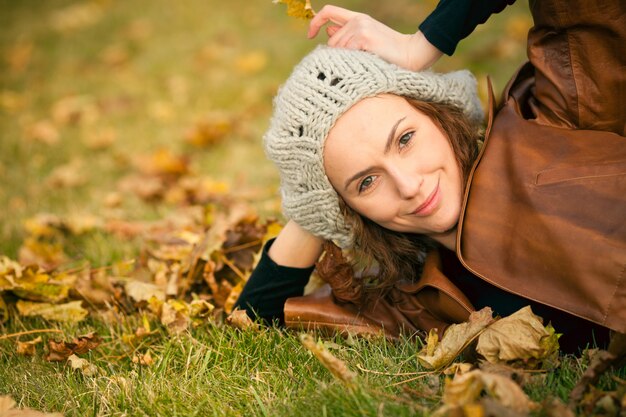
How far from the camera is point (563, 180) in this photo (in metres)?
1.95

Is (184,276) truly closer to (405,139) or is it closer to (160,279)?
(160,279)

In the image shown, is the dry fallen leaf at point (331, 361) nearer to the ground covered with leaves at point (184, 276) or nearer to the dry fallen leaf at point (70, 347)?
the ground covered with leaves at point (184, 276)

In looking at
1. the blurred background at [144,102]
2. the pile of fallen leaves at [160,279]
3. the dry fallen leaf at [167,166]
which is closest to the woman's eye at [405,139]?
the pile of fallen leaves at [160,279]

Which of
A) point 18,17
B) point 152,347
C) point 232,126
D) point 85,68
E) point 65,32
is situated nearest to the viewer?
point 152,347

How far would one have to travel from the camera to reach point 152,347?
2.31m

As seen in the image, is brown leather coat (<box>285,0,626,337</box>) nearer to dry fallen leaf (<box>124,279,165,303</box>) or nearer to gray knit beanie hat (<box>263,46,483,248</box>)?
gray knit beanie hat (<box>263,46,483,248</box>)

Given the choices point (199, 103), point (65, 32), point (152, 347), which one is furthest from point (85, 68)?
point (152, 347)

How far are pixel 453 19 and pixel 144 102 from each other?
4.65 m

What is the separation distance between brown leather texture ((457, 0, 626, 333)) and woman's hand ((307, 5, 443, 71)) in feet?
1.15

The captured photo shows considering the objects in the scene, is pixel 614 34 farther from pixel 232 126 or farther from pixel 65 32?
pixel 65 32

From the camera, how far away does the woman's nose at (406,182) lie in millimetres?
2047

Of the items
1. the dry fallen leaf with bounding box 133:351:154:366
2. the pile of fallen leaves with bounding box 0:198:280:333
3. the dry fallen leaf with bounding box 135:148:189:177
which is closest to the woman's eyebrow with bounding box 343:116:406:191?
the pile of fallen leaves with bounding box 0:198:280:333

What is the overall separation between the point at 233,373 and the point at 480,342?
80 cm

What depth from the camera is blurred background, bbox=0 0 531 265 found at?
397 centimetres
